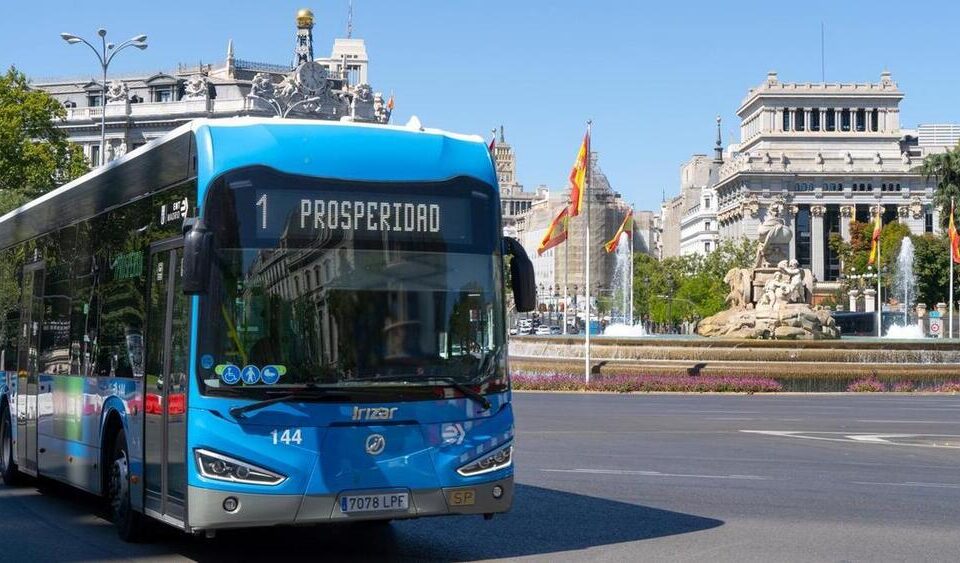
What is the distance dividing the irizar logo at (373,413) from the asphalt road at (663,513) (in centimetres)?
133

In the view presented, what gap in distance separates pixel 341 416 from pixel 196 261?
1.42 metres

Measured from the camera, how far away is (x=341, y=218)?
384 inches

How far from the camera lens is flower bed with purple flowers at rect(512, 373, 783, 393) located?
37875 millimetres

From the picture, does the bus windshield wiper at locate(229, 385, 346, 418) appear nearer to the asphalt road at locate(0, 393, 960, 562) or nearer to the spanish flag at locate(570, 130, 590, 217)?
the asphalt road at locate(0, 393, 960, 562)

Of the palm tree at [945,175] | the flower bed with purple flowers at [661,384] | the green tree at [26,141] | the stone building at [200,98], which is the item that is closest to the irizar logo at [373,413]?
the flower bed with purple flowers at [661,384]

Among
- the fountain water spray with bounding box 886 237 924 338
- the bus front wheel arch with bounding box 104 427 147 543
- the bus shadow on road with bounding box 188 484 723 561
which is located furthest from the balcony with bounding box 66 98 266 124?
the bus front wheel arch with bounding box 104 427 147 543

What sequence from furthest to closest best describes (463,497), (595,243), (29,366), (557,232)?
(595,243), (557,232), (29,366), (463,497)

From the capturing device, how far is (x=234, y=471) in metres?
9.33

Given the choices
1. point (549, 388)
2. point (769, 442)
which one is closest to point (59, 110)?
point (549, 388)

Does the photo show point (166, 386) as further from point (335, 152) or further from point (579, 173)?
point (579, 173)

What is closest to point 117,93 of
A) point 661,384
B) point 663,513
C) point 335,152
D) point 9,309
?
point 661,384

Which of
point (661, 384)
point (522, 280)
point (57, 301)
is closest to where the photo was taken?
point (522, 280)

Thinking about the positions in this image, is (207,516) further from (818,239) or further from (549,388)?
(818,239)

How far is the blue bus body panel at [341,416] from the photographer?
9.35m
